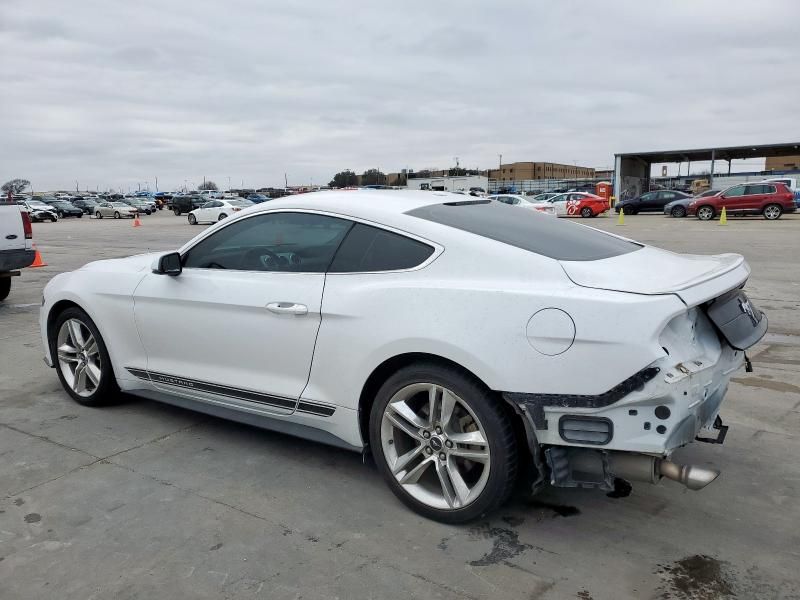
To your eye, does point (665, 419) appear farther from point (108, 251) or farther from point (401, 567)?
point (108, 251)

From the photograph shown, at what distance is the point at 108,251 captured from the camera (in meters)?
19.1

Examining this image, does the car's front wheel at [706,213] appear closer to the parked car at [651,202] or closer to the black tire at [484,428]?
the parked car at [651,202]

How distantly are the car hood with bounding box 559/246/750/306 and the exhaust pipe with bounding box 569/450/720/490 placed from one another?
27.0 inches

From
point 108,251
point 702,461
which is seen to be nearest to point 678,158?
point 108,251

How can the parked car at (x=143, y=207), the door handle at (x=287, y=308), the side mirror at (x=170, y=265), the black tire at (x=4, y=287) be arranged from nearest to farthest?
the door handle at (x=287, y=308), the side mirror at (x=170, y=265), the black tire at (x=4, y=287), the parked car at (x=143, y=207)

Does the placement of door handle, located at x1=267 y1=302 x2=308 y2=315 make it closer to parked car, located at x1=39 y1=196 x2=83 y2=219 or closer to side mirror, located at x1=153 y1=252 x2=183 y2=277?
side mirror, located at x1=153 y1=252 x2=183 y2=277

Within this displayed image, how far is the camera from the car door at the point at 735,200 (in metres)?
28.5

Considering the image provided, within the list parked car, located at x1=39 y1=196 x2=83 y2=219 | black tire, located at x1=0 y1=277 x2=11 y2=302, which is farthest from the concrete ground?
parked car, located at x1=39 y1=196 x2=83 y2=219

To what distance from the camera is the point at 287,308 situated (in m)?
3.55

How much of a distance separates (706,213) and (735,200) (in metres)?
1.23

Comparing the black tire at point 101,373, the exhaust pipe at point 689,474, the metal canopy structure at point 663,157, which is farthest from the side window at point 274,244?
the metal canopy structure at point 663,157

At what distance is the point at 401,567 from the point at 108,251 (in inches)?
727

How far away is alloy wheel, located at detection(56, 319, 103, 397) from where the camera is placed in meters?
4.84

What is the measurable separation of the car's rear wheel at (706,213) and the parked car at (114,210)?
38560mm
